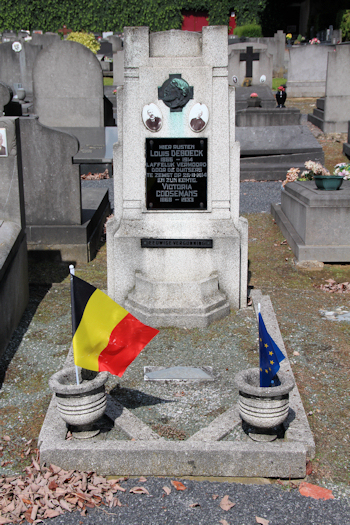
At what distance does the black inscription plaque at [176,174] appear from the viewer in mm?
5590

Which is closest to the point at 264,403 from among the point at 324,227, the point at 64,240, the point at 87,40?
the point at 324,227

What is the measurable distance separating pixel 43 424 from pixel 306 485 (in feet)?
6.05

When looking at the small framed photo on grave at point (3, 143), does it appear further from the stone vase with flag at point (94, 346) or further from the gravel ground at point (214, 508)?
the gravel ground at point (214, 508)

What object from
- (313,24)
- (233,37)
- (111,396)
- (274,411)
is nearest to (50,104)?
(111,396)

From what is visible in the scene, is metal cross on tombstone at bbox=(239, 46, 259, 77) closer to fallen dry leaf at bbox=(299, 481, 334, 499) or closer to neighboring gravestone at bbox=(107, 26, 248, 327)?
neighboring gravestone at bbox=(107, 26, 248, 327)

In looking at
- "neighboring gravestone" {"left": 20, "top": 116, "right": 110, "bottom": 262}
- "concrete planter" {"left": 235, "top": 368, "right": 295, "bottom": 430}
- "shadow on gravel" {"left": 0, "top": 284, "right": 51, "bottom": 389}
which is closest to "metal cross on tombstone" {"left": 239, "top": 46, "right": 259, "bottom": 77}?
"neighboring gravestone" {"left": 20, "top": 116, "right": 110, "bottom": 262}

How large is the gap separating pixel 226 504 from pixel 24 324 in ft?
10.7

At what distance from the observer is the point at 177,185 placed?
5.70 meters

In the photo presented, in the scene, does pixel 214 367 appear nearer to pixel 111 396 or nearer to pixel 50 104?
pixel 111 396

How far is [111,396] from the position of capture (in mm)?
4363

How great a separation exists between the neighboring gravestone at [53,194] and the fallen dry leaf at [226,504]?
16.7ft

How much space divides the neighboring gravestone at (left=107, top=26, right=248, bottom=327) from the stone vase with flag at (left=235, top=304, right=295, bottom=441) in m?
1.95

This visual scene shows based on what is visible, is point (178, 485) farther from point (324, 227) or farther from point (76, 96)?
point (76, 96)

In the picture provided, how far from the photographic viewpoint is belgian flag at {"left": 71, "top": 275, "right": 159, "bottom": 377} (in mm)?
3562
